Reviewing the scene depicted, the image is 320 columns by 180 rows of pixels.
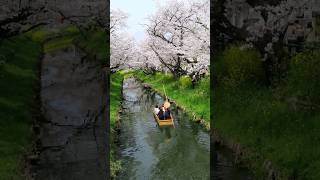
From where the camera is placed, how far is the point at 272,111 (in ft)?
44.4

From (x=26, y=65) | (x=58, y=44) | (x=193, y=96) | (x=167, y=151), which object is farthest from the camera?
(x=193, y=96)

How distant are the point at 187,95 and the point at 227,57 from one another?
384 inches

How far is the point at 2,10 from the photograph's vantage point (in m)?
13.0

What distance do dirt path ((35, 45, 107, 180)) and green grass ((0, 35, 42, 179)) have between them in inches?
15.9

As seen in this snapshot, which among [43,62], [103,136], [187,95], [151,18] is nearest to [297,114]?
[103,136]

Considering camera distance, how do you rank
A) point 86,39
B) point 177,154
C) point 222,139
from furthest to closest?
point 177,154, point 222,139, point 86,39

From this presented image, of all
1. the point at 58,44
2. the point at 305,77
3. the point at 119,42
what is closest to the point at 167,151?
the point at 305,77

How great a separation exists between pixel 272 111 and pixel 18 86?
23.8 feet

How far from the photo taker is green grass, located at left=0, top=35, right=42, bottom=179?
12276 mm

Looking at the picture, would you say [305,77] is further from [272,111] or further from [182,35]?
[182,35]

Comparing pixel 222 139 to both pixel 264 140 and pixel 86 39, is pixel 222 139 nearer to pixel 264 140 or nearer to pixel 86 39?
pixel 264 140

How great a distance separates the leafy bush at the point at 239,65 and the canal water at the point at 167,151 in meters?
2.78

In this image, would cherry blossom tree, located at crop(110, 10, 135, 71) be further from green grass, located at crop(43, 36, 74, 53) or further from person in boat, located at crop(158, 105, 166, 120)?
green grass, located at crop(43, 36, 74, 53)

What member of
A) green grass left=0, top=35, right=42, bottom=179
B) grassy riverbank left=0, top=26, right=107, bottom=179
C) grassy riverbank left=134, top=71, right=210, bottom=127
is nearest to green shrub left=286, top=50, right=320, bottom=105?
grassy riverbank left=0, top=26, right=107, bottom=179
